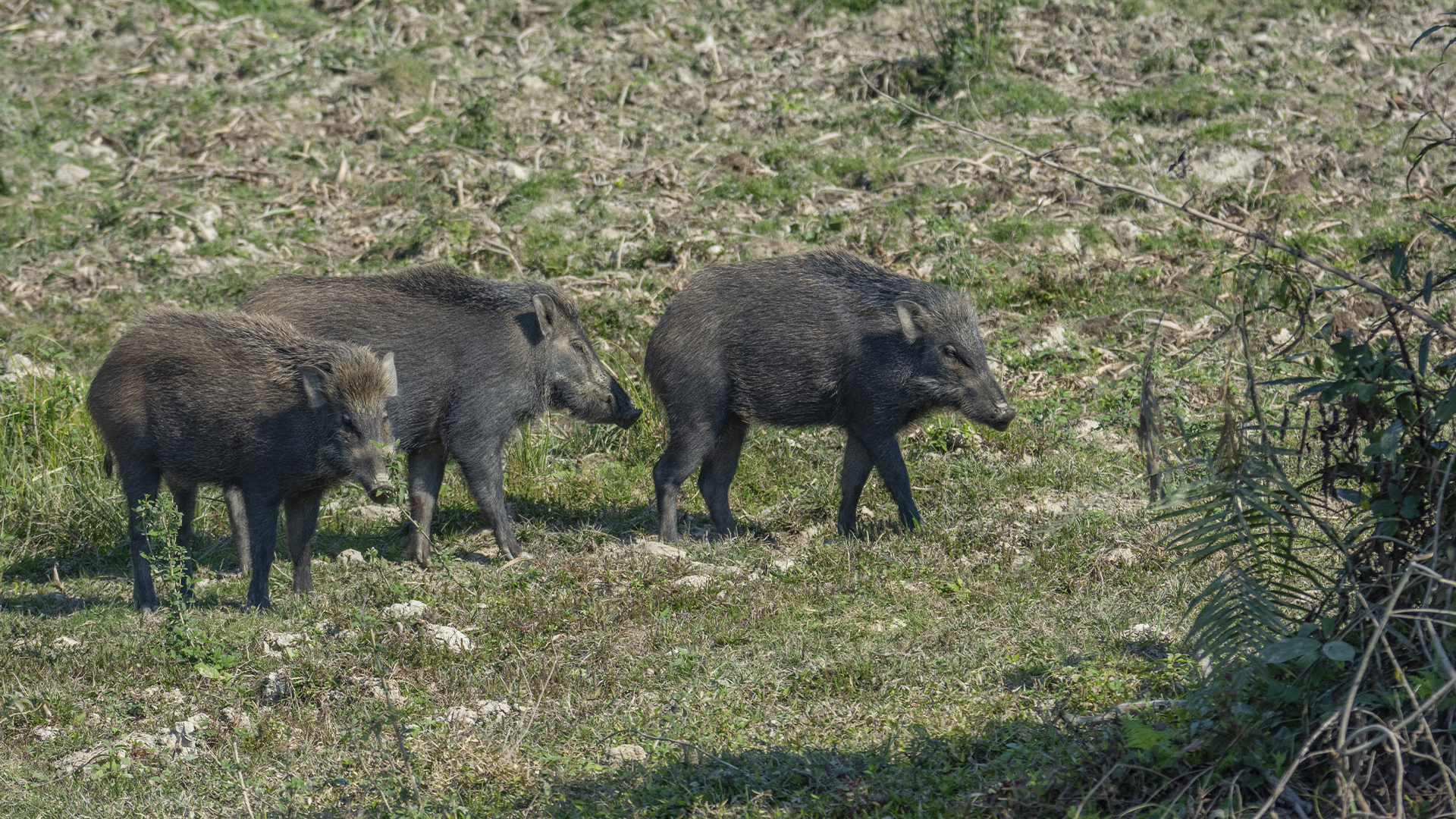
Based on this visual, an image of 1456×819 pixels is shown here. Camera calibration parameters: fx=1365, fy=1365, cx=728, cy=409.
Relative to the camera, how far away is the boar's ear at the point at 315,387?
7.27m

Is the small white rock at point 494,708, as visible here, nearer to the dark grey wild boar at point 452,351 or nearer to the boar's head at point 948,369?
the dark grey wild boar at point 452,351

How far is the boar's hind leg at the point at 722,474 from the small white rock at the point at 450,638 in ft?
7.87

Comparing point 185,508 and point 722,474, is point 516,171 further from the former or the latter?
point 185,508

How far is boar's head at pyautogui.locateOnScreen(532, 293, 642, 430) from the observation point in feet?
28.3

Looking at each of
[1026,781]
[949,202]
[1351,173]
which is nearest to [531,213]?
[949,202]

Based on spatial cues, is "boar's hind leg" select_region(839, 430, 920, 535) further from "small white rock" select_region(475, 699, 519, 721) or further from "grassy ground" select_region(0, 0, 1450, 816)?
"small white rock" select_region(475, 699, 519, 721)

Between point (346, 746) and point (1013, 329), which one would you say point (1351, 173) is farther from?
point (346, 746)

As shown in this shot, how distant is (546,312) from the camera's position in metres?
8.57

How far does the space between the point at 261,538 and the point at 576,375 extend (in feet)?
7.63

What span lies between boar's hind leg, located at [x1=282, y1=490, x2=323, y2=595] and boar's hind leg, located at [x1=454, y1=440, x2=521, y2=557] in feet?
3.02

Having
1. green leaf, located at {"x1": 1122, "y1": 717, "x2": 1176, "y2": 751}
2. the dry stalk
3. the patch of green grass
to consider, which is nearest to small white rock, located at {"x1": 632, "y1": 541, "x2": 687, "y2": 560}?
green leaf, located at {"x1": 1122, "y1": 717, "x2": 1176, "y2": 751}

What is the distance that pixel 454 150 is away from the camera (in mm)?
12508

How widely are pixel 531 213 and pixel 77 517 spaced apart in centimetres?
459

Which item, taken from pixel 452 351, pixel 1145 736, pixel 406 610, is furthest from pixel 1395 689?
pixel 452 351
